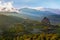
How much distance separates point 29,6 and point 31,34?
1.37 m

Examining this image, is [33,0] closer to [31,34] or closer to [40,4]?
[40,4]

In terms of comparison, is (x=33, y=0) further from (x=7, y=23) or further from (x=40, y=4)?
(x=7, y=23)

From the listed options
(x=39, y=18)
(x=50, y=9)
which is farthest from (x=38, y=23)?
(x=50, y=9)

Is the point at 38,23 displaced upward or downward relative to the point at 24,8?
downward

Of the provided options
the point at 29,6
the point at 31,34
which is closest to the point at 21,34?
the point at 31,34

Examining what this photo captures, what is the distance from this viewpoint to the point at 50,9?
779 cm

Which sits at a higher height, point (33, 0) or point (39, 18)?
point (33, 0)

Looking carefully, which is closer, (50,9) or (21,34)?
(21,34)

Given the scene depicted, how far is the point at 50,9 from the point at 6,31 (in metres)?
2.19

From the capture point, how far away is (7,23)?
730 centimetres

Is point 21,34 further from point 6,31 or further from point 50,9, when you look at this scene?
point 50,9

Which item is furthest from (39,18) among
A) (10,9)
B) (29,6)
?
(10,9)

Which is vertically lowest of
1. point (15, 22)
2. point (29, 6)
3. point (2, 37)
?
point (2, 37)

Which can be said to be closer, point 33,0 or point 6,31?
point 6,31
